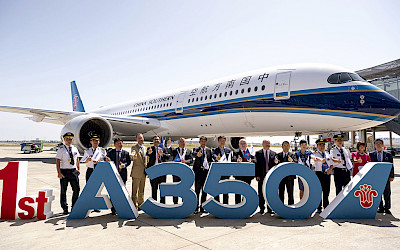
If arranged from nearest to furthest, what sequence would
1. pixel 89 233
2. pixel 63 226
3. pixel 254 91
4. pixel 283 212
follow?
pixel 89 233, pixel 63 226, pixel 283 212, pixel 254 91

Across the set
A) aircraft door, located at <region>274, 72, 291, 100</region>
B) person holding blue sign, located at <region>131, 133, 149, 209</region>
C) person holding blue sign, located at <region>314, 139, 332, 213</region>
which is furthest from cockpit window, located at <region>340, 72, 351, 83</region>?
person holding blue sign, located at <region>131, 133, 149, 209</region>

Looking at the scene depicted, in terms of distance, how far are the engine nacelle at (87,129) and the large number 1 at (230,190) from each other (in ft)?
28.7

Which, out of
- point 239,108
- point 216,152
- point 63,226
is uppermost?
point 239,108

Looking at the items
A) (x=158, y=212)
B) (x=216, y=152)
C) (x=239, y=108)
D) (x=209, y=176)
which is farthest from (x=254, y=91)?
(x=158, y=212)

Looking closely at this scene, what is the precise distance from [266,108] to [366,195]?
5.35m

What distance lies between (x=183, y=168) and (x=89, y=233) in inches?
69.0

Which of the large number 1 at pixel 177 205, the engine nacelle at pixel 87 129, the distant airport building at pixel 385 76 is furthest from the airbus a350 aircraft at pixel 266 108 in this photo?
the distant airport building at pixel 385 76

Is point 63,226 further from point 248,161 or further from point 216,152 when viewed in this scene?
point 248,161

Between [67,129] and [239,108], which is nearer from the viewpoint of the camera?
[239,108]

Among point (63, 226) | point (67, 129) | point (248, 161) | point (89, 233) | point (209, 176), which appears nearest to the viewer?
point (89, 233)

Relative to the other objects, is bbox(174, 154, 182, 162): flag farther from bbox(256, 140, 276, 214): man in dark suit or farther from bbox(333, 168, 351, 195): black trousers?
bbox(333, 168, 351, 195): black trousers

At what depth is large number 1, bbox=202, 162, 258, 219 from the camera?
14.9 ft

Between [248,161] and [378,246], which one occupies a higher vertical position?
[248,161]

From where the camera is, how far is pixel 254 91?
33.2 feet
